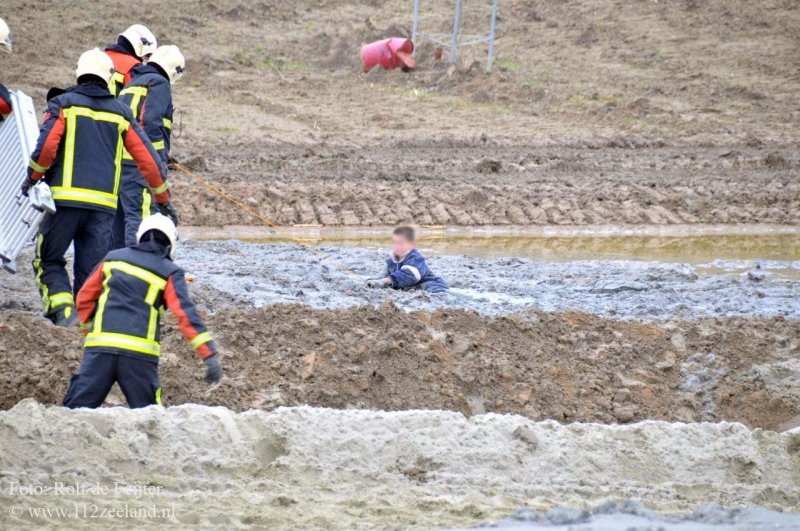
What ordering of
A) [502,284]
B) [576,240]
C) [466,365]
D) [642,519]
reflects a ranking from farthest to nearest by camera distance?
[576,240] → [502,284] → [466,365] → [642,519]

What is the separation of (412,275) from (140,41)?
10.8 feet

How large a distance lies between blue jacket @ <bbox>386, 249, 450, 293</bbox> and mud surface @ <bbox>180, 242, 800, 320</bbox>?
17 cm

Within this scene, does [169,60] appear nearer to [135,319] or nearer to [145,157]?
[145,157]

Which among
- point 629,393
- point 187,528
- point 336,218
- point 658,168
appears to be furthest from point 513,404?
point 658,168

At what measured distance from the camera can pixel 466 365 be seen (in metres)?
8.70

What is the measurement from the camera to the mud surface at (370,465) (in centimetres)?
550

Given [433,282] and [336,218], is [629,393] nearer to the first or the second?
[433,282]

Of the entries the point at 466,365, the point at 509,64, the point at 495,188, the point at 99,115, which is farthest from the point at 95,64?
the point at 509,64

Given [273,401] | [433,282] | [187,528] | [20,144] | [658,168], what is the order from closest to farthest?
[187,528], [273,401], [20,144], [433,282], [658,168]

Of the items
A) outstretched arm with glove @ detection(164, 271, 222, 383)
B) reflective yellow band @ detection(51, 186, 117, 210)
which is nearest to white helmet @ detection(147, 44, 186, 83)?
reflective yellow band @ detection(51, 186, 117, 210)

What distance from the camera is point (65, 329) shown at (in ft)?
27.5

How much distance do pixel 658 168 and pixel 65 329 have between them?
42.4 feet

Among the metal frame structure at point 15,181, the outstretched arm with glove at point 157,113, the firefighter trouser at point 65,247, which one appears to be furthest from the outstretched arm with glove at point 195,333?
the outstretched arm with glove at point 157,113

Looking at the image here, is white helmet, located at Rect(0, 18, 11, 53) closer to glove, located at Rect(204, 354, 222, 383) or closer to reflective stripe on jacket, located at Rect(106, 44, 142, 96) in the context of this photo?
reflective stripe on jacket, located at Rect(106, 44, 142, 96)
